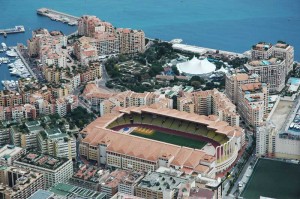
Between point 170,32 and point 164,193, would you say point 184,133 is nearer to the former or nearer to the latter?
point 164,193

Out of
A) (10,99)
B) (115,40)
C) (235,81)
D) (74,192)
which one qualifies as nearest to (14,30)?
(115,40)

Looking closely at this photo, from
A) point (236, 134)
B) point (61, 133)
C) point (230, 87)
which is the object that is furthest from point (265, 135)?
point (61, 133)

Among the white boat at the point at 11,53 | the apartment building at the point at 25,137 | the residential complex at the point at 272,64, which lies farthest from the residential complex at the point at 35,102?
the residential complex at the point at 272,64

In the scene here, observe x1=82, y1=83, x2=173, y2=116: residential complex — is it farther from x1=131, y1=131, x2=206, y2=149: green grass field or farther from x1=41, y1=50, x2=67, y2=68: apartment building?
x1=41, y1=50, x2=67, y2=68: apartment building

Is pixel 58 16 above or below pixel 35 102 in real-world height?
A: above

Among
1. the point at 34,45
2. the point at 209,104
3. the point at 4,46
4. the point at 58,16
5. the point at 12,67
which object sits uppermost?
the point at 58,16

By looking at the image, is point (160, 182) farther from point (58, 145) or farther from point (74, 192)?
point (58, 145)

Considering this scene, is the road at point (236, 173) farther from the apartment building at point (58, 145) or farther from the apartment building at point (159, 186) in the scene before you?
the apartment building at point (58, 145)

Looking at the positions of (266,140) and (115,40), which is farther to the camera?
(115,40)
